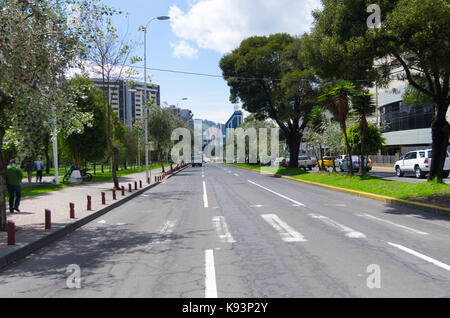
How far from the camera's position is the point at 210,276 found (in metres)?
5.26

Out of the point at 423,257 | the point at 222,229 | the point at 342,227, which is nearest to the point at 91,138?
the point at 222,229

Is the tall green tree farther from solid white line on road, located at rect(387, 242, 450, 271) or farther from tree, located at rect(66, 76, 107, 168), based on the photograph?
solid white line on road, located at rect(387, 242, 450, 271)

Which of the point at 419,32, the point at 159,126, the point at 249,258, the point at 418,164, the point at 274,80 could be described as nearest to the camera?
the point at 249,258

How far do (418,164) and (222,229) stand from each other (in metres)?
19.4

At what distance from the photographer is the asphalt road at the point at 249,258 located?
4.75m

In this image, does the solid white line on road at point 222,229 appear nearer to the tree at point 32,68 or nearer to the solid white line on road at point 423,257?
the solid white line on road at point 423,257

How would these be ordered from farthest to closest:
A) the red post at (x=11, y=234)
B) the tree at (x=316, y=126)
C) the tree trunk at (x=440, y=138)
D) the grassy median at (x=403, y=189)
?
the tree at (x=316, y=126), the tree trunk at (x=440, y=138), the grassy median at (x=403, y=189), the red post at (x=11, y=234)

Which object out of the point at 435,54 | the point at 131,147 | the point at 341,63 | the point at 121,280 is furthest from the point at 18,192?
the point at 131,147

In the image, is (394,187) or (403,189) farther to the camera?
(394,187)

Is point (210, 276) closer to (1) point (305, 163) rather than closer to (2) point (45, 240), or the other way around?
(2) point (45, 240)

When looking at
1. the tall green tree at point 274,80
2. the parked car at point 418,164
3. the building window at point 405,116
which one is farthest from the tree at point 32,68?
the building window at point 405,116

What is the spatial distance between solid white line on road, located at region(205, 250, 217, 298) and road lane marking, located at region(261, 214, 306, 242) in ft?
6.04

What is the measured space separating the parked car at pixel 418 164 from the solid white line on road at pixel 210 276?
67.6 ft
